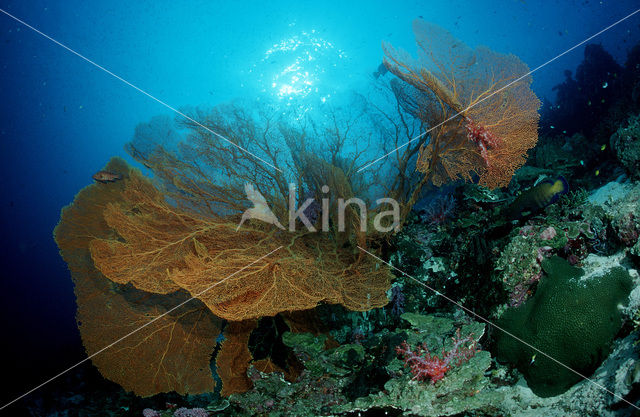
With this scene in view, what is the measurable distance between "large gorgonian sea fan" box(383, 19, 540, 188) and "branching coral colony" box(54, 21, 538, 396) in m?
0.02

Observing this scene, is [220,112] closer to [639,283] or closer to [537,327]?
[537,327]

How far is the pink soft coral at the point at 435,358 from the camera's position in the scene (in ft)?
8.39

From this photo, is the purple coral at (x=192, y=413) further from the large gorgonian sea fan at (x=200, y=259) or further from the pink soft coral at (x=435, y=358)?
the pink soft coral at (x=435, y=358)

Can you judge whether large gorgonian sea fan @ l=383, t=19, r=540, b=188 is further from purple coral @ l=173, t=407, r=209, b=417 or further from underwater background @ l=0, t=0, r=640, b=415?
purple coral @ l=173, t=407, r=209, b=417

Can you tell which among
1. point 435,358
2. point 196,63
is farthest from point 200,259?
point 196,63

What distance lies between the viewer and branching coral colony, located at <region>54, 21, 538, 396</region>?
393cm

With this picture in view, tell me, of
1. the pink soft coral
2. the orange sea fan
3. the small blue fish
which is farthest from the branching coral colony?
the pink soft coral

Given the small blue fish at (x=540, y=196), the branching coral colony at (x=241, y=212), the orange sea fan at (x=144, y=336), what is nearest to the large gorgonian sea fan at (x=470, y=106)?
the branching coral colony at (x=241, y=212)

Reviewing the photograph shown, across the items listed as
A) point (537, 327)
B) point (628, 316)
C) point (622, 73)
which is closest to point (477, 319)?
point (537, 327)

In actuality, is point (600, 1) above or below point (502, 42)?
above

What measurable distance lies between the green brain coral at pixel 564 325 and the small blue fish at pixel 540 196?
2.23 feet

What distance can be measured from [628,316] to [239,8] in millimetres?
14850

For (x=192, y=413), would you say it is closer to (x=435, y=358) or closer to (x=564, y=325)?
(x=435, y=358)

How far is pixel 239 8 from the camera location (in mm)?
11898
